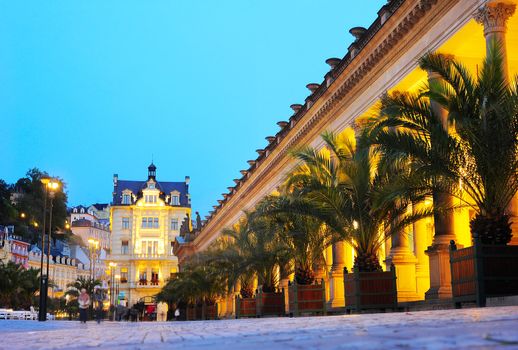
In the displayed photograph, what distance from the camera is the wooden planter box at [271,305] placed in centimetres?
3328

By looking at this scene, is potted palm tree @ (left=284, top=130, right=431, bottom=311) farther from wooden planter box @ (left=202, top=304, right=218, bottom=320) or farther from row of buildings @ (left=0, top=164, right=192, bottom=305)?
row of buildings @ (left=0, top=164, right=192, bottom=305)

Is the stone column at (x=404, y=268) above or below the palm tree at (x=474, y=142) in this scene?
below

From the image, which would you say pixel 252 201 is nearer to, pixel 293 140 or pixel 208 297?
pixel 208 297

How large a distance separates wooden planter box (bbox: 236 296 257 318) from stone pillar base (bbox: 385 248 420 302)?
12880 millimetres

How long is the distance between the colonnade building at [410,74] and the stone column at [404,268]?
39 mm

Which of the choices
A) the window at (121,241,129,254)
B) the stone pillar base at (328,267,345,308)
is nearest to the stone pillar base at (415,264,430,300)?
the stone pillar base at (328,267,345,308)

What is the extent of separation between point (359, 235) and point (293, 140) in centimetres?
2171

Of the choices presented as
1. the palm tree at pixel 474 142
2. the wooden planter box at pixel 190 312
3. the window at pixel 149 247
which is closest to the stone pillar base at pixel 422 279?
the palm tree at pixel 474 142

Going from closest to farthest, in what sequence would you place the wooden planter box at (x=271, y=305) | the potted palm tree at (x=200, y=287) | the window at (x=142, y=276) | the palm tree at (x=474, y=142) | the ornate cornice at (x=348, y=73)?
the palm tree at (x=474, y=142), the ornate cornice at (x=348, y=73), the wooden planter box at (x=271, y=305), the potted palm tree at (x=200, y=287), the window at (x=142, y=276)

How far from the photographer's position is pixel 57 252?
145375 mm

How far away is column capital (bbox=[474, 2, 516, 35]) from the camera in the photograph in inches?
785

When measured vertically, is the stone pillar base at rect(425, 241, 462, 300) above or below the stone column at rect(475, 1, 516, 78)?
below

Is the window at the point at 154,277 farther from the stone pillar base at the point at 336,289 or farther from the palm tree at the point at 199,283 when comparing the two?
the stone pillar base at the point at 336,289

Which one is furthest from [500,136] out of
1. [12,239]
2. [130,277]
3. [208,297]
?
[130,277]
